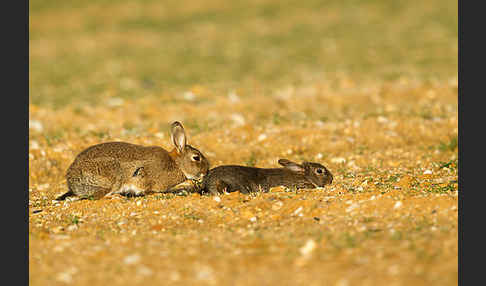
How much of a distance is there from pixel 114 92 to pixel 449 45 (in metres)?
11.3

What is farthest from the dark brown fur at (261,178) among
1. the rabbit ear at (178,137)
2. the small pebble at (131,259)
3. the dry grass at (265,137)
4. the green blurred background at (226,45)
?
the green blurred background at (226,45)

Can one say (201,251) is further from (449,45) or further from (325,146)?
(449,45)

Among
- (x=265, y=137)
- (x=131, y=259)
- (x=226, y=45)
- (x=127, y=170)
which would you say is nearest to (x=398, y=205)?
(x=131, y=259)

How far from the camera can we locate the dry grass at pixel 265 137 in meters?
5.04

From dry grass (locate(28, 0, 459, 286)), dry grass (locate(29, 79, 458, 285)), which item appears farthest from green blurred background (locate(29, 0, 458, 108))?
dry grass (locate(29, 79, 458, 285))

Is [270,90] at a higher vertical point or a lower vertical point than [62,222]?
higher

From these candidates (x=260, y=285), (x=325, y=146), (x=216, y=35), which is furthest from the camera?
(x=216, y=35)

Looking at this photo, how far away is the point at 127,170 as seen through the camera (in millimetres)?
8102

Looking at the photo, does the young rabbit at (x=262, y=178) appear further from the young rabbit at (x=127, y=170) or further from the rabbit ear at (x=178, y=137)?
the rabbit ear at (x=178, y=137)

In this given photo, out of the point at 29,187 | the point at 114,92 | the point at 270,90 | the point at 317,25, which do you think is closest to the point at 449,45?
the point at 317,25

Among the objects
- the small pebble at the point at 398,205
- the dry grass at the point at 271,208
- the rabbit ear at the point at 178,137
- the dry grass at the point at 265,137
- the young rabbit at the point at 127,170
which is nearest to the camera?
the dry grass at the point at 271,208

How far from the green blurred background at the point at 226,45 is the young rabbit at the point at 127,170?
6.63 metres

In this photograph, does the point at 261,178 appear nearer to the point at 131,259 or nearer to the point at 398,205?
the point at 398,205

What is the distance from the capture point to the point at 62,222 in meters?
6.89
